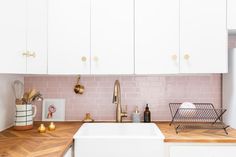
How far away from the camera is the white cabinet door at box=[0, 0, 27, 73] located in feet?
4.21

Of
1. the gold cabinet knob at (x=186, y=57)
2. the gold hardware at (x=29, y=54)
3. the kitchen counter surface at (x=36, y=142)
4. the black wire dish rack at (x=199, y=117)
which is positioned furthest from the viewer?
the black wire dish rack at (x=199, y=117)

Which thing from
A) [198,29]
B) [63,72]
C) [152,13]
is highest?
[152,13]

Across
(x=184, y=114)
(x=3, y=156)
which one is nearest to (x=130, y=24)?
(x=184, y=114)

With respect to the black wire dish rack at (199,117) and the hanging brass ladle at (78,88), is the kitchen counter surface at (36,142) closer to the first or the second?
the hanging brass ladle at (78,88)

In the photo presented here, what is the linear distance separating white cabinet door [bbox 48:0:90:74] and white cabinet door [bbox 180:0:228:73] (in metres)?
0.75

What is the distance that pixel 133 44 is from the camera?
6.07ft

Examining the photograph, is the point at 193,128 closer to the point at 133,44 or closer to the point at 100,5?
the point at 133,44

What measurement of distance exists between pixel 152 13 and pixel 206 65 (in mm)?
577

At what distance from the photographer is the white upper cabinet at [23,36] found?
4.29ft

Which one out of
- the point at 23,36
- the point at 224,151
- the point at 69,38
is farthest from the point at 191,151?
the point at 23,36

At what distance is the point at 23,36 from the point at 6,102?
0.66 metres

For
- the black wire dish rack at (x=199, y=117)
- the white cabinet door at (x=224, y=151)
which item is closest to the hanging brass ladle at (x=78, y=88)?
the black wire dish rack at (x=199, y=117)

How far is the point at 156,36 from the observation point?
6.04ft

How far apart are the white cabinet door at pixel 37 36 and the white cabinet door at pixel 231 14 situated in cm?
142
